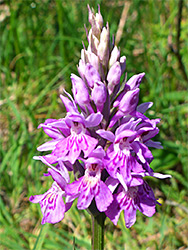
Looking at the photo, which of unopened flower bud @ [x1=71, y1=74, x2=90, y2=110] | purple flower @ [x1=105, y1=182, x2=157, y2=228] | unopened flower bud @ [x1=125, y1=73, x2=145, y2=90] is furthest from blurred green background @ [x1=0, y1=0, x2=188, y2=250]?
unopened flower bud @ [x1=71, y1=74, x2=90, y2=110]

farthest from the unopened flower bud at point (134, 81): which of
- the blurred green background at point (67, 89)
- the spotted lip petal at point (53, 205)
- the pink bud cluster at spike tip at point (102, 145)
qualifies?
the blurred green background at point (67, 89)

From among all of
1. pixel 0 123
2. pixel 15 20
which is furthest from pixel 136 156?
pixel 15 20

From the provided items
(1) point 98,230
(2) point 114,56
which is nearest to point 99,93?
(2) point 114,56

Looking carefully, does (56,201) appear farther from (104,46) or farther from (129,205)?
(104,46)

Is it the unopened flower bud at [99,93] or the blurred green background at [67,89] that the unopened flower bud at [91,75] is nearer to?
the unopened flower bud at [99,93]

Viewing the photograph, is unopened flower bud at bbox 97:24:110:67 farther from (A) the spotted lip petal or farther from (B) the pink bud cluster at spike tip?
(A) the spotted lip petal

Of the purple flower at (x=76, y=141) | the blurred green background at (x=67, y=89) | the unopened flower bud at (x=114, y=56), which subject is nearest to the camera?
the purple flower at (x=76, y=141)

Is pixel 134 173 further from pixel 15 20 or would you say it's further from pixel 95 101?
pixel 15 20
